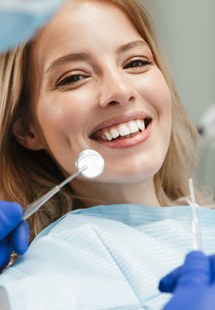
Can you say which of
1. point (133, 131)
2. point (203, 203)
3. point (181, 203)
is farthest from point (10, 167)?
point (203, 203)

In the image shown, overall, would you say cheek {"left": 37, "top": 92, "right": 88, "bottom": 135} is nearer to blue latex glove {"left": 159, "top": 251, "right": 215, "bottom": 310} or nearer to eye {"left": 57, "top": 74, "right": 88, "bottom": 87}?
eye {"left": 57, "top": 74, "right": 88, "bottom": 87}

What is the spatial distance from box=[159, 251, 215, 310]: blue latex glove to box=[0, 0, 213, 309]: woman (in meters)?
0.24

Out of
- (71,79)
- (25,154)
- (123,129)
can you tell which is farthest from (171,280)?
(25,154)

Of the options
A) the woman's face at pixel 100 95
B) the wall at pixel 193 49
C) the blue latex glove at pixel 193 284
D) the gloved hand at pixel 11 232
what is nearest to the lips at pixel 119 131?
the woman's face at pixel 100 95

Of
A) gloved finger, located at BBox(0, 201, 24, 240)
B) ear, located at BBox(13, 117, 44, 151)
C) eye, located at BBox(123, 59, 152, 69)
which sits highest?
eye, located at BBox(123, 59, 152, 69)

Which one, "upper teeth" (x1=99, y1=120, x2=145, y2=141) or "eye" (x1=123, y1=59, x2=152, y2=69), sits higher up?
"eye" (x1=123, y1=59, x2=152, y2=69)

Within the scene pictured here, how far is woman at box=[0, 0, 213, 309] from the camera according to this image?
3.43 feet

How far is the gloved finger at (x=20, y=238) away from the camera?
1039 mm

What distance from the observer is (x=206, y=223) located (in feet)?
4.02

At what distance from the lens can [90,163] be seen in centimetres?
108

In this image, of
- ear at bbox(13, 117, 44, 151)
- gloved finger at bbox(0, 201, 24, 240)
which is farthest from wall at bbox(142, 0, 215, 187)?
gloved finger at bbox(0, 201, 24, 240)

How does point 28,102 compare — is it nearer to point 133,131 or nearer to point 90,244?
point 133,131

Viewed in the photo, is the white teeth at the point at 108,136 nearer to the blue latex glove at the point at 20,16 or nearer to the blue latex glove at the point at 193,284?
the blue latex glove at the point at 193,284

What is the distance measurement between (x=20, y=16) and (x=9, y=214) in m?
0.51
